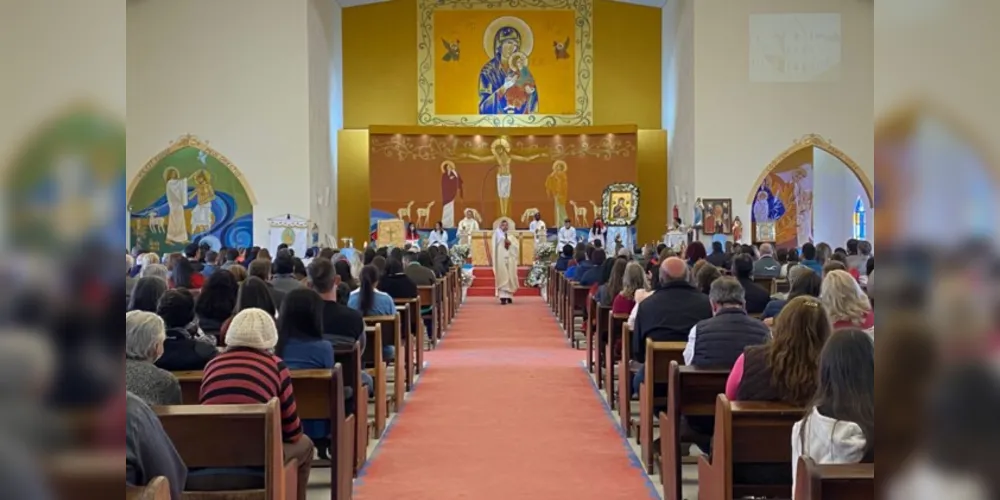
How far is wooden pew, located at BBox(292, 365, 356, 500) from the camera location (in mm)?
4691

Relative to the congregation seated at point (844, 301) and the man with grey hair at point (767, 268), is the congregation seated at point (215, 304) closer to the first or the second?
the congregation seated at point (844, 301)

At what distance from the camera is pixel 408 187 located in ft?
80.8

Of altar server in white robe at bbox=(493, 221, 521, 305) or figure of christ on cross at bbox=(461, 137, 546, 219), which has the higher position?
figure of christ on cross at bbox=(461, 137, 546, 219)

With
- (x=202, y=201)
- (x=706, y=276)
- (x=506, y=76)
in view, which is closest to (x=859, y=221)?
(x=506, y=76)

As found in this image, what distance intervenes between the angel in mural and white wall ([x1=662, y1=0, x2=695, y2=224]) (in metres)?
9.91

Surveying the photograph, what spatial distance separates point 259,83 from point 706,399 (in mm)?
17053

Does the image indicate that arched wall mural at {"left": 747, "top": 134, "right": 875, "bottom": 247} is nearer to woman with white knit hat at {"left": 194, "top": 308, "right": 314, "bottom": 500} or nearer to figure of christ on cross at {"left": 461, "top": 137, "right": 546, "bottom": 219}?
figure of christ on cross at {"left": 461, "top": 137, "right": 546, "bottom": 219}

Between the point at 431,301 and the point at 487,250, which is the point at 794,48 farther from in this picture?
the point at 431,301

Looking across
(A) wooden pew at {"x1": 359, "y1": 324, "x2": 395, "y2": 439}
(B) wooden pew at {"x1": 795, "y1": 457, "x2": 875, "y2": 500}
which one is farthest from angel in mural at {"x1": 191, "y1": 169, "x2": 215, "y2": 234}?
(B) wooden pew at {"x1": 795, "y1": 457, "x2": 875, "y2": 500}

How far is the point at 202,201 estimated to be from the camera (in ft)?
66.3

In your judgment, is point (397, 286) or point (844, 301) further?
point (397, 286)

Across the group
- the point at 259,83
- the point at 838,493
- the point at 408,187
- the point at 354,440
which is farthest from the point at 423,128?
the point at 838,493

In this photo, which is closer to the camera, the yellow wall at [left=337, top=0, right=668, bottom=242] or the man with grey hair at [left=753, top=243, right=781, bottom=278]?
the man with grey hair at [left=753, top=243, right=781, bottom=278]

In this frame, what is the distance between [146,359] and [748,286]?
517cm
